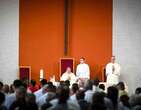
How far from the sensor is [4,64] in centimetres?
1914

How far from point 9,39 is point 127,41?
466 cm

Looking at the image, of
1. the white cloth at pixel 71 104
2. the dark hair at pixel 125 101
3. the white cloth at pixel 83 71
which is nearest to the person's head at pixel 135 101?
the dark hair at pixel 125 101

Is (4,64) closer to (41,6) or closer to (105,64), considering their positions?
(41,6)

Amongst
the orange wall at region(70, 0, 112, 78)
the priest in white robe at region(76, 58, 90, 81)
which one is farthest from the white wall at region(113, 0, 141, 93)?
the priest in white robe at region(76, 58, 90, 81)

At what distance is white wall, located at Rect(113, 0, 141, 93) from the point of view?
18.9 metres

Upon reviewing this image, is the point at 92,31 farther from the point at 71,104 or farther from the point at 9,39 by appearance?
the point at 71,104

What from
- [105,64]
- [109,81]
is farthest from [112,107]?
[105,64]

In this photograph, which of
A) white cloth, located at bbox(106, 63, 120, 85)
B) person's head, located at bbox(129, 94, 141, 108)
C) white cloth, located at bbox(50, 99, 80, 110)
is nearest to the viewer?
white cloth, located at bbox(50, 99, 80, 110)

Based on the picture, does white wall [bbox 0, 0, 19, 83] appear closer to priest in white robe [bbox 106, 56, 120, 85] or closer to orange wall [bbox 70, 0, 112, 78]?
orange wall [bbox 70, 0, 112, 78]

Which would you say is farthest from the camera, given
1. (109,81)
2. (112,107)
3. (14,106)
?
(109,81)

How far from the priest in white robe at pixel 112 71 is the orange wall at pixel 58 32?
76cm

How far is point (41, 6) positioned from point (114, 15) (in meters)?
2.92

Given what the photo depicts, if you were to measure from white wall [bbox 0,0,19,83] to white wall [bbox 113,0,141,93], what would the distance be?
12.8 ft

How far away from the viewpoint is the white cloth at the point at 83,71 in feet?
60.0
